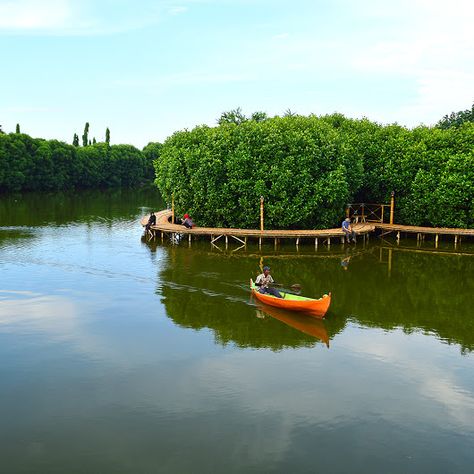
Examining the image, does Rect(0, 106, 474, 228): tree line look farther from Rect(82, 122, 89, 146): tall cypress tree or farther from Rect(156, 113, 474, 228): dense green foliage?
Rect(82, 122, 89, 146): tall cypress tree

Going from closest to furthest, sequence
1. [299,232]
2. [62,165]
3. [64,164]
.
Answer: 1. [299,232]
2. [62,165]
3. [64,164]

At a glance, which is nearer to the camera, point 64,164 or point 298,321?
point 298,321

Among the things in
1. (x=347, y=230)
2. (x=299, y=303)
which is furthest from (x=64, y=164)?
(x=299, y=303)

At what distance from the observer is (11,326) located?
856 inches

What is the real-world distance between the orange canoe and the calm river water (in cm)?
43

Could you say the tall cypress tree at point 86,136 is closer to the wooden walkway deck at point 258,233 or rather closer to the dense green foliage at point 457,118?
the dense green foliage at point 457,118

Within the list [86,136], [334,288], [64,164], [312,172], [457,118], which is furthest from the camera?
[86,136]

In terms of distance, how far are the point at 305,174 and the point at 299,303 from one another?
20589 mm

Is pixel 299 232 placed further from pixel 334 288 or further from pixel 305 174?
pixel 334 288

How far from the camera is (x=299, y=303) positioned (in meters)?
22.8

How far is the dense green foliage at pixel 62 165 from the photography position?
98250 mm

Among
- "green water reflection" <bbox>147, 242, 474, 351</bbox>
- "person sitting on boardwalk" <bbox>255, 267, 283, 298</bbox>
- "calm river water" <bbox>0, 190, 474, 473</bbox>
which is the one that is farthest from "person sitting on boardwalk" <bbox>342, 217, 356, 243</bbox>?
"person sitting on boardwalk" <bbox>255, 267, 283, 298</bbox>

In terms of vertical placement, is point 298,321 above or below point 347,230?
below

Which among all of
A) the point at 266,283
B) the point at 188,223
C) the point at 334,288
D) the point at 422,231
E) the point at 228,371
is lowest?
the point at 228,371
